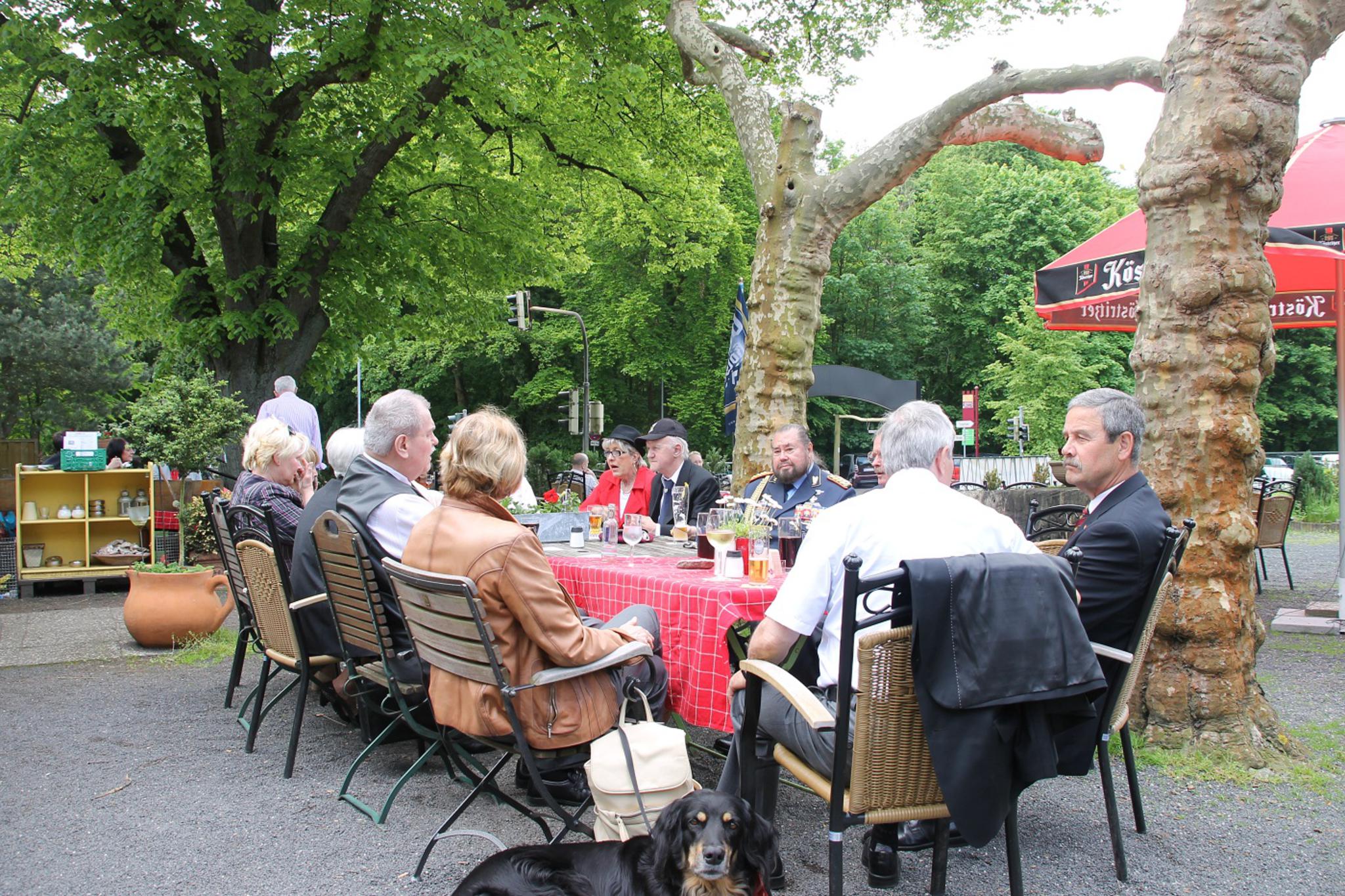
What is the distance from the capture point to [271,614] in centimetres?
466

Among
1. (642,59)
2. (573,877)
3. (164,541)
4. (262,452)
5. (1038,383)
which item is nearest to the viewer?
(573,877)

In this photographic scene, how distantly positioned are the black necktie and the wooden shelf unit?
20.1 ft

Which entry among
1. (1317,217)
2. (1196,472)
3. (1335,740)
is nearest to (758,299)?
(1317,217)

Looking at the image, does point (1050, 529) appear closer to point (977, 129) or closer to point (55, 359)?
point (977, 129)

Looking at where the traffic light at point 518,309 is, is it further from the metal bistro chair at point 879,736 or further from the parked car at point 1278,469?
the metal bistro chair at point 879,736

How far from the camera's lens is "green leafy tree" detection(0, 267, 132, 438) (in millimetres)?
23656

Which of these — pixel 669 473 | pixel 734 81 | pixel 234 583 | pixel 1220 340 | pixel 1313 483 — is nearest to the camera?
pixel 1220 340

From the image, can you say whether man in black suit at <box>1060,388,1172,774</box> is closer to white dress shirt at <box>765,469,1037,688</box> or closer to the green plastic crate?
white dress shirt at <box>765,469,1037,688</box>

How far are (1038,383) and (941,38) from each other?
84.7ft

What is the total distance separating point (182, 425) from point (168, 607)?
1997 millimetres

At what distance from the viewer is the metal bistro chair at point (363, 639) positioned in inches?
143

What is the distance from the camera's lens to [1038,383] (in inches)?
1404

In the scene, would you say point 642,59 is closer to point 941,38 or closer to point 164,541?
point 941,38

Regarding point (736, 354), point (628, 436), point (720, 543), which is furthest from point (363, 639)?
point (736, 354)
